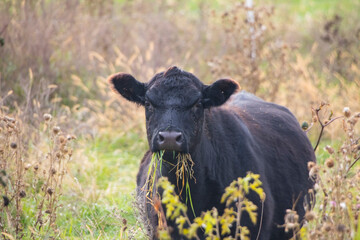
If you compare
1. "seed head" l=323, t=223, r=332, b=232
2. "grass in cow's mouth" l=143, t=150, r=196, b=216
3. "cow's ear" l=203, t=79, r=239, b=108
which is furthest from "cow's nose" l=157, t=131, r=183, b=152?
"seed head" l=323, t=223, r=332, b=232

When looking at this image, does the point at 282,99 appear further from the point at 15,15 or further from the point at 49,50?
the point at 15,15

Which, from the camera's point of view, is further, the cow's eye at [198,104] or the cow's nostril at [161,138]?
the cow's eye at [198,104]

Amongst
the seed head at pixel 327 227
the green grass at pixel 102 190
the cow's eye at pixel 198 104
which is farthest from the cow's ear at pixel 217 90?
the seed head at pixel 327 227

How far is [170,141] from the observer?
4477 millimetres

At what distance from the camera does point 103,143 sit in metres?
9.82

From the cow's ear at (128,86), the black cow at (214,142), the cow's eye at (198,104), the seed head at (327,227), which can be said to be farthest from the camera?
the cow's ear at (128,86)

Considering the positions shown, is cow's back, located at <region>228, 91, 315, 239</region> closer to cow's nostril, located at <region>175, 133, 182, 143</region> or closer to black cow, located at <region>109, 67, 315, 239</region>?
black cow, located at <region>109, 67, 315, 239</region>

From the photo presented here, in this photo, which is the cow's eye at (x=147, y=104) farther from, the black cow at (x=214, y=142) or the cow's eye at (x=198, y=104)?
the cow's eye at (x=198, y=104)

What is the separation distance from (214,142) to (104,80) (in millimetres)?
5020

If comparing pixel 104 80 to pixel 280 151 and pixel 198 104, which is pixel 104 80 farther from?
pixel 198 104

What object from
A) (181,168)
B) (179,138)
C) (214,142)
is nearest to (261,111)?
(214,142)

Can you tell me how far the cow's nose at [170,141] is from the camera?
4480mm

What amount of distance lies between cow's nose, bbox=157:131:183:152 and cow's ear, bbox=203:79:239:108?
681mm

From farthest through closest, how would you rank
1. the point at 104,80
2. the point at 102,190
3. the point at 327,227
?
the point at 104,80, the point at 102,190, the point at 327,227
